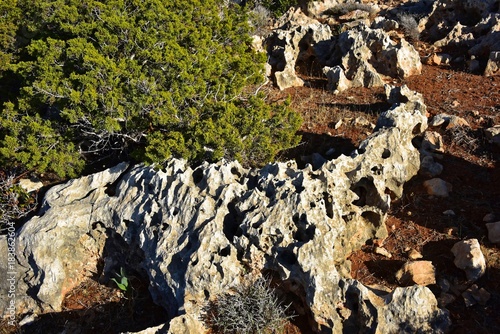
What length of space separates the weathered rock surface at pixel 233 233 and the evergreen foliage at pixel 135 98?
0.75 meters

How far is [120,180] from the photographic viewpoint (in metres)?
6.20

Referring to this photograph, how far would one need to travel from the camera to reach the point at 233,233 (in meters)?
5.15

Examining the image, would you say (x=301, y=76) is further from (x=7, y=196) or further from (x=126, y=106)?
(x=7, y=196)

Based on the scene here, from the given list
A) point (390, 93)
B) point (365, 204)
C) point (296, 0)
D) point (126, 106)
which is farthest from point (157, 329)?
point (296, 0)

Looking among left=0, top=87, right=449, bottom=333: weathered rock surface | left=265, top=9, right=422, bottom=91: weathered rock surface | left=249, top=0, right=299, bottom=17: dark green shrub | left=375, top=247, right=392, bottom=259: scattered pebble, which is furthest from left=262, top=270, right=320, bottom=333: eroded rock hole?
left=249, top=0, right=299, bottom=17: dark green shrub

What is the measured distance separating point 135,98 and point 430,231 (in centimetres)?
475

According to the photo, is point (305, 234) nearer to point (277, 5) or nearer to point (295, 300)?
point (295, 300)

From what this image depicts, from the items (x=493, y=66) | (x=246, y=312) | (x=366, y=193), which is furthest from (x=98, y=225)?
(x=493, y=66)

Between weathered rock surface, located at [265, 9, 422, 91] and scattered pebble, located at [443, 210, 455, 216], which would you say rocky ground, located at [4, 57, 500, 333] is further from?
weathered rock surface, located at [265, 9, 422, 91]

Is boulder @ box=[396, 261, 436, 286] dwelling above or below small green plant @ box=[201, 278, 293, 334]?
below

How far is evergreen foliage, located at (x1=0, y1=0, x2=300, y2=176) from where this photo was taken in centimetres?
665

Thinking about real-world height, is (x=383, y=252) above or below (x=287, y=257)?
below

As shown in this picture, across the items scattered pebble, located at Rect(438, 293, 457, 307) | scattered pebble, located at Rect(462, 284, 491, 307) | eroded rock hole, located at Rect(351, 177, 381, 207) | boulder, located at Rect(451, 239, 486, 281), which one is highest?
eroded rock hole, located at Rect(351, 177, 381, 207)

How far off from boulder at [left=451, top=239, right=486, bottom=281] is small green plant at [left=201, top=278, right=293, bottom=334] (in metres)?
2.17
